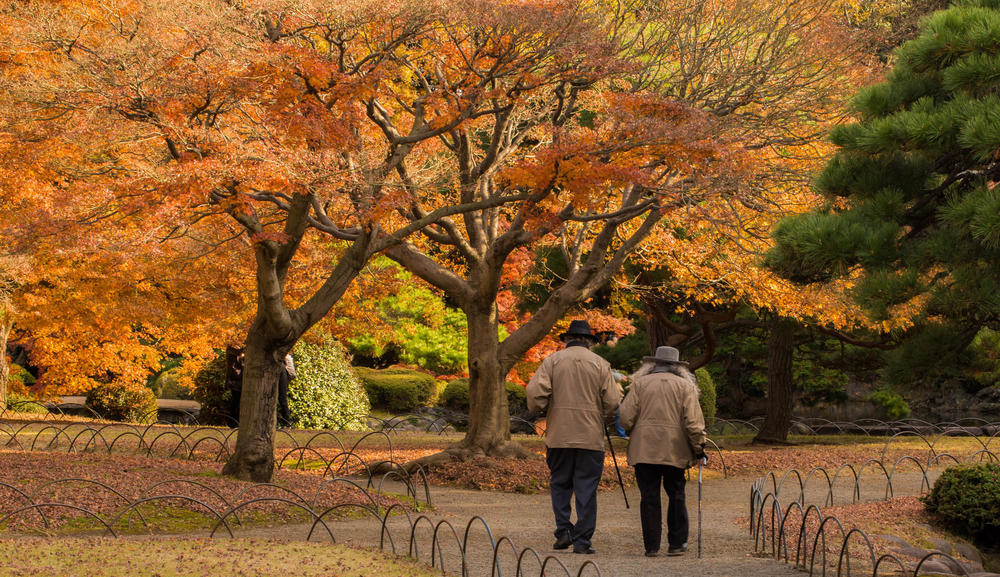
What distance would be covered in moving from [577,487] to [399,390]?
17.5m

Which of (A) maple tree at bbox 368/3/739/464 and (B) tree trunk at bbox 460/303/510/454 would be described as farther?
(B) tree trunk at bbox 460/303/510/454

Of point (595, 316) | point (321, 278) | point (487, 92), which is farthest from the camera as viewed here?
point (595, 316)

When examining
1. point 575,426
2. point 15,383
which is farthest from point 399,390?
point 575,426

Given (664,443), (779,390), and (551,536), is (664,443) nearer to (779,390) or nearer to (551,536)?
(551,536)

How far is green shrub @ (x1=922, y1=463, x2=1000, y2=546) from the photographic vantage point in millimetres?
7980

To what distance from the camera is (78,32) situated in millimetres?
8625

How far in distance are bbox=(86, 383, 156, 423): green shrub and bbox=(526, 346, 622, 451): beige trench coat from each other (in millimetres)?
14113

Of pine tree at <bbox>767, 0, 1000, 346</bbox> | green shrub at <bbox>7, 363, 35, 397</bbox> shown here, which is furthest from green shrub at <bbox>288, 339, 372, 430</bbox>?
pine tree at <bbox>767, 0, 1000, 346</bbox>

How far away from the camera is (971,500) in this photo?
8.02 meters

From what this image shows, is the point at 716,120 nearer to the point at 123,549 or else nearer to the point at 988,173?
the point at 988,173

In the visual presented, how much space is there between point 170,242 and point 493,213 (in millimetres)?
4663

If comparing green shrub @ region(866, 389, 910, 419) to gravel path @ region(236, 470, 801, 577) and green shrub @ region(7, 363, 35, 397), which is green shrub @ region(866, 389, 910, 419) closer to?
gravel path @ region(236, 470, 801, 577)

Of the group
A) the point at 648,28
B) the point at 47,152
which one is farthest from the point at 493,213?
the point at 47,152

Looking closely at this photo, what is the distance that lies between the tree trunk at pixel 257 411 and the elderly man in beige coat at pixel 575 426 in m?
3.68
